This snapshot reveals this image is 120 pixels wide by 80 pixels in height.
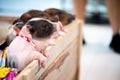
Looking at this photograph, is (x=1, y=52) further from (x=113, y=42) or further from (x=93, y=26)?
(x=93, y=26)

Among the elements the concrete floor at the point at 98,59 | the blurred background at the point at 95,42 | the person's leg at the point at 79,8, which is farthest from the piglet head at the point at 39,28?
the person's leg at the point at 79,8

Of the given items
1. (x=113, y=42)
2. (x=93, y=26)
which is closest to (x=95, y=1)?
(x=93, y=26)

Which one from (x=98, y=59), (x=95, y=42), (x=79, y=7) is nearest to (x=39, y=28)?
(x=98, y=59)

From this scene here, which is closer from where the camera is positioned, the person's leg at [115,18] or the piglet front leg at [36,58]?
the piglet front leg at [36,58]

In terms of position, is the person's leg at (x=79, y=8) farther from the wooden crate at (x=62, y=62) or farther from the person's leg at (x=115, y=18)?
the wooden crate at (x=62, y=62)

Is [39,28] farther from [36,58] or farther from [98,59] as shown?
[98,59]

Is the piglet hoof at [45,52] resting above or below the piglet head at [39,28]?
below

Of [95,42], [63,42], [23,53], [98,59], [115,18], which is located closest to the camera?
[23,53]
